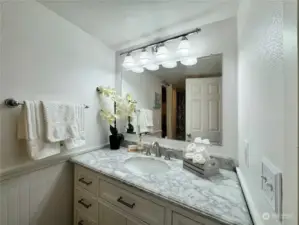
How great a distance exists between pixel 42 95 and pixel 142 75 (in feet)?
3.10

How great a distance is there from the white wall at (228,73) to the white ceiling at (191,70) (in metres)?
0.05

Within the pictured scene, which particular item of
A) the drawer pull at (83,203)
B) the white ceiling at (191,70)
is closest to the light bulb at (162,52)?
the white ceiling at (191,70)

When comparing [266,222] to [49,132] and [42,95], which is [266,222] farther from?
[42,95]

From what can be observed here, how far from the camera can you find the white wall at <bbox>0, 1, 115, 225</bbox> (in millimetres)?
1022

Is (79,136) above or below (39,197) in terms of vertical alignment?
above

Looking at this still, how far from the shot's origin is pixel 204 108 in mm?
1309

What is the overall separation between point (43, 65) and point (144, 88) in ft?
3.00

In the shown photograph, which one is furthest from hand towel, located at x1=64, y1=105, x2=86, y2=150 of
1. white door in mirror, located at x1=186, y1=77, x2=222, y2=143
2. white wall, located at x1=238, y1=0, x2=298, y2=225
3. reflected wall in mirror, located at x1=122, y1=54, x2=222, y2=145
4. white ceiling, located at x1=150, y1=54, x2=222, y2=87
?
white wall, located at x1=238, y1=0, x2=298, y2=225

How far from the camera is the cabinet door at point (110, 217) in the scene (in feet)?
3.28

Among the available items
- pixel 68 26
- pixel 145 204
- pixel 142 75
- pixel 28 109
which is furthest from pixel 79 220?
pixel 68 26

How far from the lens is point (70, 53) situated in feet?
4.58

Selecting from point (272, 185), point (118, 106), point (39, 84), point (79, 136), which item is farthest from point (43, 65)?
point (272, 185)

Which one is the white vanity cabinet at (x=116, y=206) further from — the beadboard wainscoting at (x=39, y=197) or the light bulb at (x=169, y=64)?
the light bulb at (x=169, y=64)

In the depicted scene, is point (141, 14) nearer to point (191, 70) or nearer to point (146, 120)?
point (191, 70)
